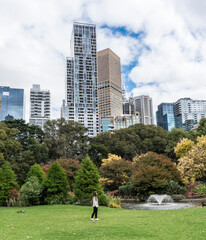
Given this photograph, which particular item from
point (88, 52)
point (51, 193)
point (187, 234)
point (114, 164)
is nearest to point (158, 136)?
point (114, 164)

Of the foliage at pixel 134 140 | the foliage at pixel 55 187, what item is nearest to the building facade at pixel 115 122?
the foliage at pixel 134 140

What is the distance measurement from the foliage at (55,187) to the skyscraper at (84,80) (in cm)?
10920

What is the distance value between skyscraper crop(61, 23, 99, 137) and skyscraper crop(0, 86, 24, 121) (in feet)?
206

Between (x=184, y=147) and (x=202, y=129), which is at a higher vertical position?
(x=202, y=129)

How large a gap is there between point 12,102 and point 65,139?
156 meters

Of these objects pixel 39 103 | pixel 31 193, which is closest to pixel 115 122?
pixel 39 103

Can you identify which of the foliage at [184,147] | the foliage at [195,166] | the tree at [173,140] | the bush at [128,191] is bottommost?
the bush at [128,191]

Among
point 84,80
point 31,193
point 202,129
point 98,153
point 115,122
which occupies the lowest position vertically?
point 31,193

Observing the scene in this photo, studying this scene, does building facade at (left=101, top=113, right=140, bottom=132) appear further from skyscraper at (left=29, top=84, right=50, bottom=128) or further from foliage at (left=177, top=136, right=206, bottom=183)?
foliage at (left=177, top=136, right=206, bottom=183)

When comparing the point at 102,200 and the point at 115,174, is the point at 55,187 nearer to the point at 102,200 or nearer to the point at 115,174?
the point at 102,200

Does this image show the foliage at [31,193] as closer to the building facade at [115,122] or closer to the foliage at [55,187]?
the foliage at [55,187]

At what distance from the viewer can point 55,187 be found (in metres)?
19.3

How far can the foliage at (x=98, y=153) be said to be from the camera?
4936 cm

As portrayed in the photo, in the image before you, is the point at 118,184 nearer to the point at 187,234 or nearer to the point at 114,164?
the point at 114,164
